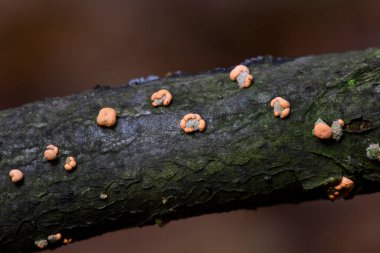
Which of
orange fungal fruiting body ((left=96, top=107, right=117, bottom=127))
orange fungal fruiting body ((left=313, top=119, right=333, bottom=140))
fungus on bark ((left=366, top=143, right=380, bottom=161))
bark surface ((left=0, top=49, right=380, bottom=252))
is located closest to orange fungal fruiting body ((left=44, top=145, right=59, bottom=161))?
bark surface ((left=0, top=49, right=380, bottom=252))

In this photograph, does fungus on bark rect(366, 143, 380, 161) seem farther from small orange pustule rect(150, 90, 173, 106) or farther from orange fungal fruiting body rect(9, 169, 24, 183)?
orange fungal fruiting body rect(9, 169, 24, 183)

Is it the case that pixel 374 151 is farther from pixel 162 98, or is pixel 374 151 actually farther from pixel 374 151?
pixel 162 98

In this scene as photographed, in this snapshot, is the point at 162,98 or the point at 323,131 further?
the point at 162,98

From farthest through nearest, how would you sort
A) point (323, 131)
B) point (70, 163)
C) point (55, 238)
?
point (55, 238)
point (70, 163)
point (323, 131)

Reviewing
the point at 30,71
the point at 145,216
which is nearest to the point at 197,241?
the point at 30,71

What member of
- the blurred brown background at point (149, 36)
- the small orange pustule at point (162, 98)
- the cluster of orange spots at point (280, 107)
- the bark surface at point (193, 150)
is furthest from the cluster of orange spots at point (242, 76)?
the blurred brown background at point (149, 36)

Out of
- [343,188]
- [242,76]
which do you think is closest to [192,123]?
[242,76]

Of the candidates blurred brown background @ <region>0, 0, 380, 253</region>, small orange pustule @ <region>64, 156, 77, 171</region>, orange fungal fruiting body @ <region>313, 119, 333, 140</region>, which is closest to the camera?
orange fungal fruiting body @ <region>313, 119, 333, 140</region>
